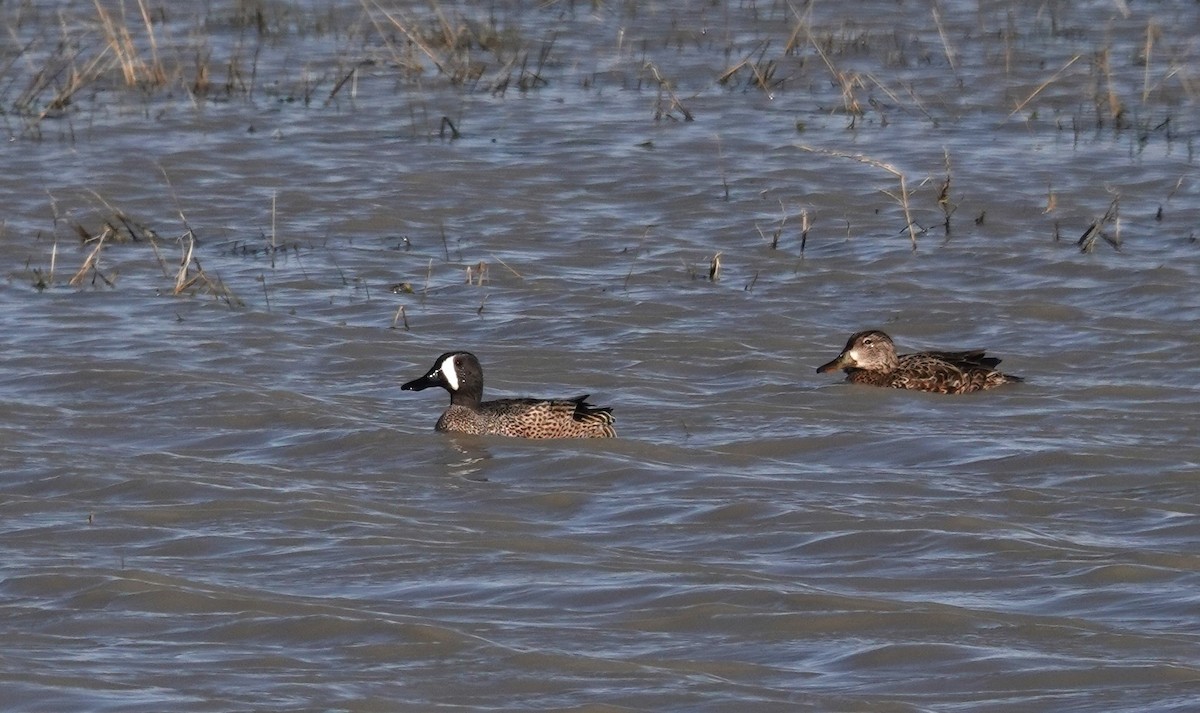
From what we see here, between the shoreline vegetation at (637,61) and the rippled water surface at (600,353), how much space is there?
0.07 meters

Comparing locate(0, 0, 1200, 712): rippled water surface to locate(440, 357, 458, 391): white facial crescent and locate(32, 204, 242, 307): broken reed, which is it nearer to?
locate(32, 204, 242, 307): broken reed

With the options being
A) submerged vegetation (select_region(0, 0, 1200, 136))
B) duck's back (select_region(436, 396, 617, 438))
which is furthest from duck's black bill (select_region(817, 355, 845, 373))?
submerged vegetation (select_region(0, 0, 1200, 136))

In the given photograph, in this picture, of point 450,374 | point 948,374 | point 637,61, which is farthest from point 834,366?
point 637,61

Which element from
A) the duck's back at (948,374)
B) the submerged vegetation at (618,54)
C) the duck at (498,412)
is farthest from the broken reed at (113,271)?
the duck's back at (948,374)

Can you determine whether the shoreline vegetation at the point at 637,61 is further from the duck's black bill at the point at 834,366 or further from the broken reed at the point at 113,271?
the duck's black bill at the point at 834,366

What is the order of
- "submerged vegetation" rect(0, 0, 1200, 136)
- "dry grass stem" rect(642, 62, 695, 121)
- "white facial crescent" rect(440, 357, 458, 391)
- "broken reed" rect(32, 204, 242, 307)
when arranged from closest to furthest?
"white facial crescent" rect(440, 357, 458, 391), "broken reed" rect(32, 204, 242, 307), "dry grass stem" rect(642, 62, 695, 121), "submerged vegetation" rect(0, 0, 1200, 136)

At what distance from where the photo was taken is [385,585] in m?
6.87

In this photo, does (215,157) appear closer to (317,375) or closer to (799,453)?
(317,375)

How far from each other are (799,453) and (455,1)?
11.6 meters

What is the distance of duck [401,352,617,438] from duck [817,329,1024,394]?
3.87ft

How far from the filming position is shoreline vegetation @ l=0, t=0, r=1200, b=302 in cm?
1538

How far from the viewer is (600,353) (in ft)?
34.0

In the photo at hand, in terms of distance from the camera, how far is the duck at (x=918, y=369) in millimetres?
9560

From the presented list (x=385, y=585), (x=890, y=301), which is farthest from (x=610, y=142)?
(x=385, y=585)
